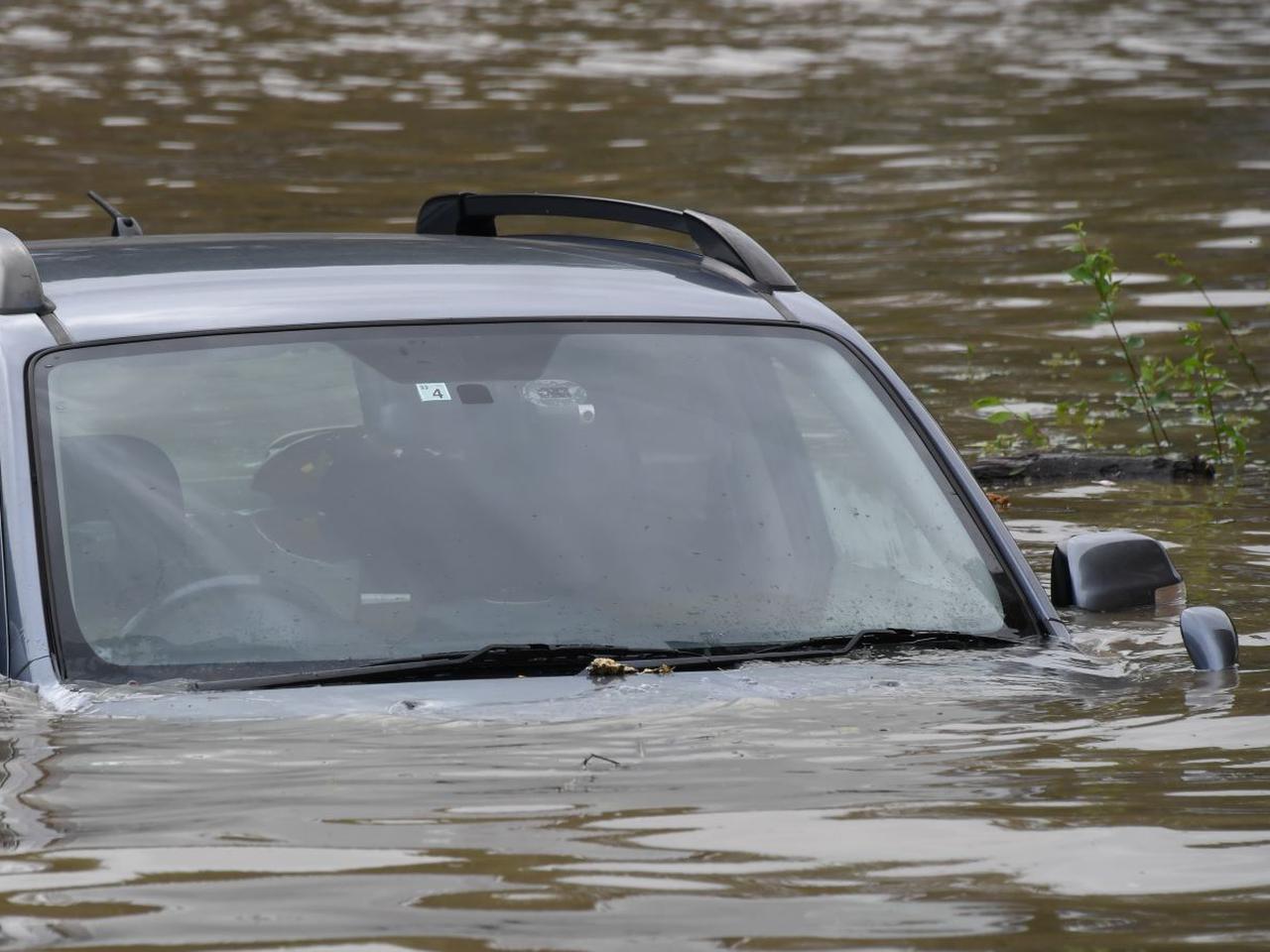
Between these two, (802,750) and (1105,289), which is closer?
(802,750)

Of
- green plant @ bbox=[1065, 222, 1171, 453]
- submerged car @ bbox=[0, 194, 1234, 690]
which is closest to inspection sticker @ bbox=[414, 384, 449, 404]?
submerged car @ bbox=[0, 194, 1234, 690]

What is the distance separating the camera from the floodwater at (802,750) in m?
3.06

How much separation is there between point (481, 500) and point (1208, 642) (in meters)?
1.34

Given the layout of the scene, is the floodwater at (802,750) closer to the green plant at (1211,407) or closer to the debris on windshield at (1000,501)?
the debris on windshield at (1000,501)

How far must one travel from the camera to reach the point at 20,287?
172 inches

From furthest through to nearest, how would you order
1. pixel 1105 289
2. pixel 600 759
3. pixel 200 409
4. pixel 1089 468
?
pixel 1105 289 < pixel 1089 468 < pixel 200 409 < pixel 600 759

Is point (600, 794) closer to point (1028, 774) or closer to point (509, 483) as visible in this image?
point (1028, 774)

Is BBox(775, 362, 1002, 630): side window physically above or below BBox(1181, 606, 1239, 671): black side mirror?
above

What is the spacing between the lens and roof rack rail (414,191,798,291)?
4.93 meters

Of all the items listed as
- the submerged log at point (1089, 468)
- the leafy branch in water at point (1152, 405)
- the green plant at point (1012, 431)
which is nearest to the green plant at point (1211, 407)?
the leafy branch in water at point (1152, 405)

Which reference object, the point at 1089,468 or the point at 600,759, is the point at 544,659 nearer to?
the point at 600,759

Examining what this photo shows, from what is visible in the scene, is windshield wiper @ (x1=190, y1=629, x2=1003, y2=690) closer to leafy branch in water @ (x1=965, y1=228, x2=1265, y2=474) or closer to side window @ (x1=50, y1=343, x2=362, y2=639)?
side window @ (x1=50, y1=343, x2=362, y2=639)

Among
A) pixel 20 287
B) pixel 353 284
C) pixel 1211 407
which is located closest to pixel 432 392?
pixel 353 284

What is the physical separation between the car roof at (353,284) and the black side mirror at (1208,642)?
0.94 meters
